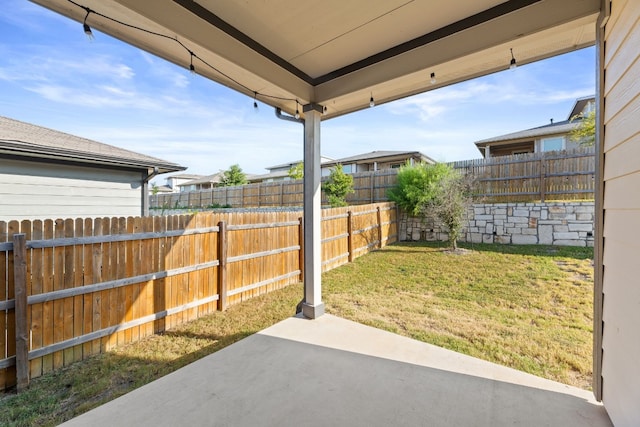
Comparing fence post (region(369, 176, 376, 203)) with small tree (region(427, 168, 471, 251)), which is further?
fence post (region(369, 176, 376, 203))

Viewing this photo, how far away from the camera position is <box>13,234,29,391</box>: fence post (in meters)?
2.28

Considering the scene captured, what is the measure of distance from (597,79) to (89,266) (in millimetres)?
4460

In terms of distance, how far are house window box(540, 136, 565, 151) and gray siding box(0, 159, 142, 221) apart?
1586 cm

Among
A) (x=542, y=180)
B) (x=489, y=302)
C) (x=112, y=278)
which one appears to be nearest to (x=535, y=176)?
(x=542, y=180)

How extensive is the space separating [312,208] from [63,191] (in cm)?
468

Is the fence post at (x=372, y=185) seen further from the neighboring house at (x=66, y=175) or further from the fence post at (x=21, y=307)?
the fence post at (x=21, y=307)

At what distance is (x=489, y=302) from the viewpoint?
13.4ft

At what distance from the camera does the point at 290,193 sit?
1477cm

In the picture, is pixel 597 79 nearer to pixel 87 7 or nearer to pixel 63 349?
pixel 87 7

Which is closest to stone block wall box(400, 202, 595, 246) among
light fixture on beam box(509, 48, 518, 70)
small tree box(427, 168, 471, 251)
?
small tree box(427, 168, 471, 251)

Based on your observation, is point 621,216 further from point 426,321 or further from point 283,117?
point 283,117

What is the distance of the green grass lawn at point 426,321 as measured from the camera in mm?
2299

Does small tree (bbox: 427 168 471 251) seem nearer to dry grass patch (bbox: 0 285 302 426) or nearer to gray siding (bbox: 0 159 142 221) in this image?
dry grass patch (bbox: 0 285 302 426)

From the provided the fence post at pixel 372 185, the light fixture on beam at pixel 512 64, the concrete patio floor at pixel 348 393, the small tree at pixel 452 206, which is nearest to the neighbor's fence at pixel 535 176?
the small tree at pixel 452 206
